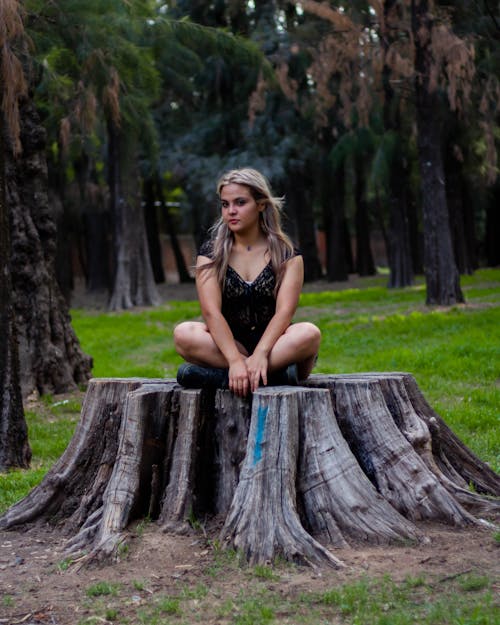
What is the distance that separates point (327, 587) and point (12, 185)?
23.1 feet

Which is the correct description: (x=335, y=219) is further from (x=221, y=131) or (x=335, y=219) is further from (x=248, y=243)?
(x=248, y=243)

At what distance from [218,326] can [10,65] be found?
3.11 m

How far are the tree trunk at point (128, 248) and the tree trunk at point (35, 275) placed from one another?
13.0 meters

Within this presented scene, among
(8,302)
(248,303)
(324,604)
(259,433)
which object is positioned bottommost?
(324,604)

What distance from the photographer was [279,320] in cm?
545

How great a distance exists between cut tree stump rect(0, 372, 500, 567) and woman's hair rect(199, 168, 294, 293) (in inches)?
28.5

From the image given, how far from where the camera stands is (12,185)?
33.5ft

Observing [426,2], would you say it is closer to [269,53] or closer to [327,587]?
[269,53]

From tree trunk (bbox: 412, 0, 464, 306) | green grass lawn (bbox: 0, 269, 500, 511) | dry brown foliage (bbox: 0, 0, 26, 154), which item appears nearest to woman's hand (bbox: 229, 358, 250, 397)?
green grass lawn (bbox: 0, 269, 500, 511)

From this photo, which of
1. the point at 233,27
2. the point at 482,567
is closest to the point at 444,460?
the point at 482,567

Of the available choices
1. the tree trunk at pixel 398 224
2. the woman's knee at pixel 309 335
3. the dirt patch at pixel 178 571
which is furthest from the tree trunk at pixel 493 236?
the dirt patch at pixel 178 571

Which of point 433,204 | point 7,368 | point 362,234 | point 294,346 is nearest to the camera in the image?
point 294,346

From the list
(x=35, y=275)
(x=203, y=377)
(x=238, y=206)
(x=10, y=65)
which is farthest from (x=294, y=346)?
(x=35, y=275)

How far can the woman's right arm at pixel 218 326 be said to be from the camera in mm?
5254
